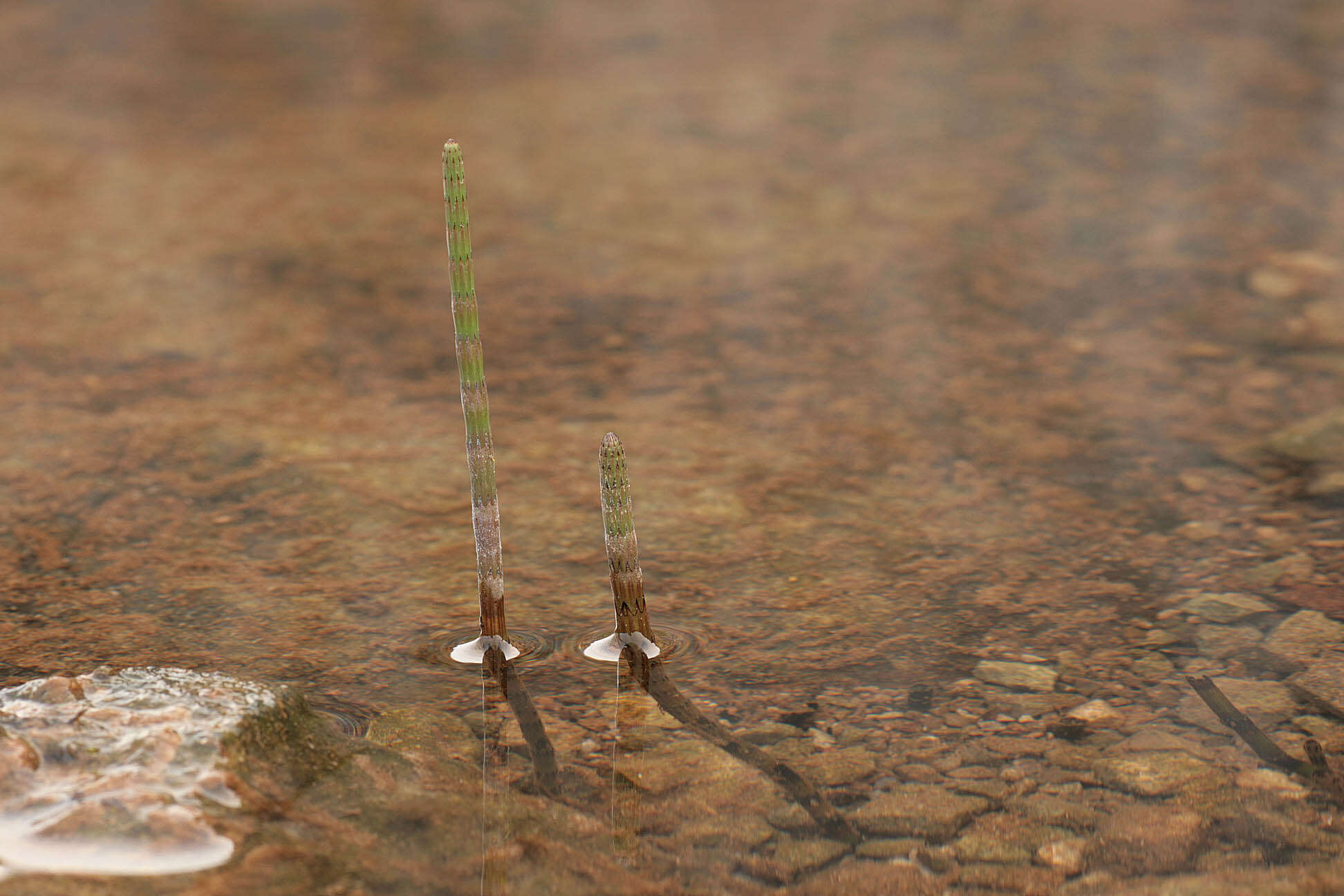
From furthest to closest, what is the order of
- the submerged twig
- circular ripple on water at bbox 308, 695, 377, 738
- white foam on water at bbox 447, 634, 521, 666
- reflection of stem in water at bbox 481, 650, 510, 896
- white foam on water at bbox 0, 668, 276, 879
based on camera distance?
white foam on water at bbox 447, 634, 521, 666 → circular ripple on water at bbox 308, 695, 377, 738 → the submerged twig → reflection of stem in water at bbox 481, 650, 510, 896 → white foam on water at bbox 0, 668, 276, 879

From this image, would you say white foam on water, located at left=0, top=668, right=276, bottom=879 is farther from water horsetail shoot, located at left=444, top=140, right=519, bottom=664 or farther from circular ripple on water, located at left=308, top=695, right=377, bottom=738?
water horsetail shoot, located at left=444, top=140, right=519, bottom=664

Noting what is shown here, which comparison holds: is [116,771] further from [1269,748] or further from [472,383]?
[1269,748]

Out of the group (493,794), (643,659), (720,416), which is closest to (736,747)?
(643,659)

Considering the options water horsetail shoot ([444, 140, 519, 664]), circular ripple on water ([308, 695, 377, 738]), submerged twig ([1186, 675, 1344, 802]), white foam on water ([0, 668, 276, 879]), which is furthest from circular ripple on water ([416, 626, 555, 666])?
submerged twig ([1186, 675, 1344, 802])

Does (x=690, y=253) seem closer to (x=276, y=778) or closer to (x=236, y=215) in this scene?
(x=236, y=215)

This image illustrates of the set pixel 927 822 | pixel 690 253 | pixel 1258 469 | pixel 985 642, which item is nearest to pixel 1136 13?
pixel 690 253
